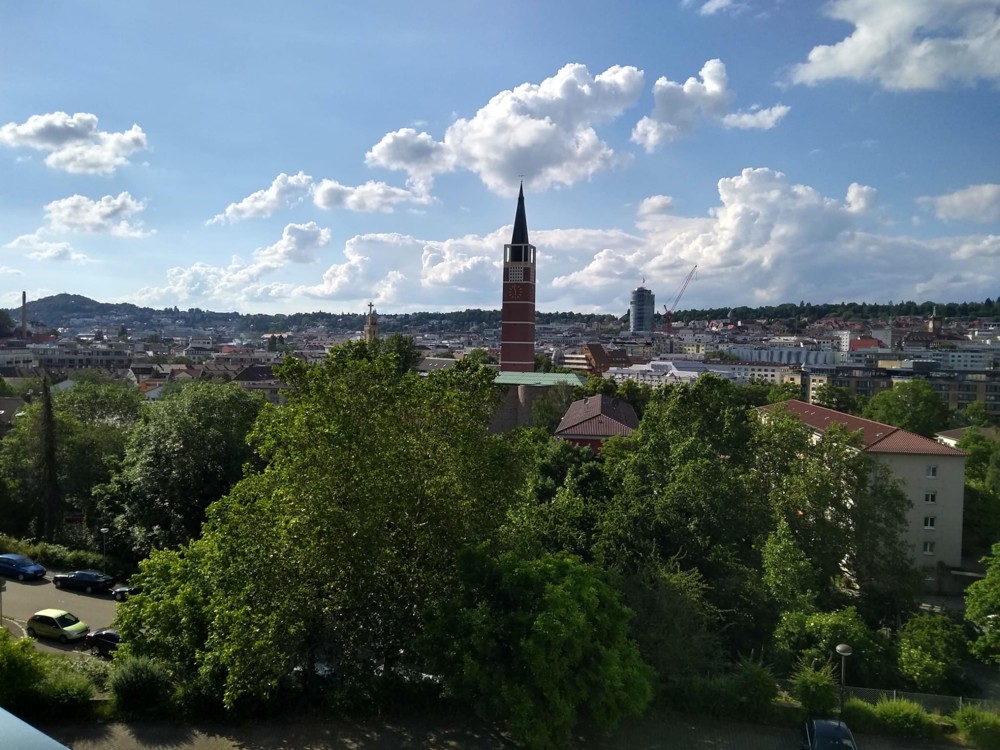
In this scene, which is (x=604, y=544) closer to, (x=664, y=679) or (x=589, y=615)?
(x=664, y=679)

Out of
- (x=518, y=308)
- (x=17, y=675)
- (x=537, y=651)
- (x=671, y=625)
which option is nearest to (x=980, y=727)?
(x=671, y=625)

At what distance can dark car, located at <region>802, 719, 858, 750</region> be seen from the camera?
38.5 ft

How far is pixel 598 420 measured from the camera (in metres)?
39.4

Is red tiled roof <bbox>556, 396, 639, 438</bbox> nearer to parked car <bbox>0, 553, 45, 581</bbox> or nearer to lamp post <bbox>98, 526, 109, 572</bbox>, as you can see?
→ lamp post <bbox>98, 526, 109, 572</bbox>

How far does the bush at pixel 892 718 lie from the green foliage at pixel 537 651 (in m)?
3.83

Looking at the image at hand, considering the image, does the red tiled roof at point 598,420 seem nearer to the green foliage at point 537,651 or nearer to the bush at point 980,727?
the bush at point 980,727

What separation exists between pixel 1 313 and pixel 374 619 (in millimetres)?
170340

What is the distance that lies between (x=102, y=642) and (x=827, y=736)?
16064 millimetres

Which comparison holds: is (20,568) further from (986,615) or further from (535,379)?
(535,379)

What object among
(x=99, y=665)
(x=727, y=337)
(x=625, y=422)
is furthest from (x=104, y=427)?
(x=727, y=337)

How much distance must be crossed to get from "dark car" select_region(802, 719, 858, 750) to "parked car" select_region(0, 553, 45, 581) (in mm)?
23056

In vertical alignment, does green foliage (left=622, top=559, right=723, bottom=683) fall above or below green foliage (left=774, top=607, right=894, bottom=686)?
above

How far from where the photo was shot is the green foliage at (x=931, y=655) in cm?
1609

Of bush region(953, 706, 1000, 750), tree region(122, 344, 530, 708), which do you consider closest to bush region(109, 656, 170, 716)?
tree region(122, 344, 530, 708)
